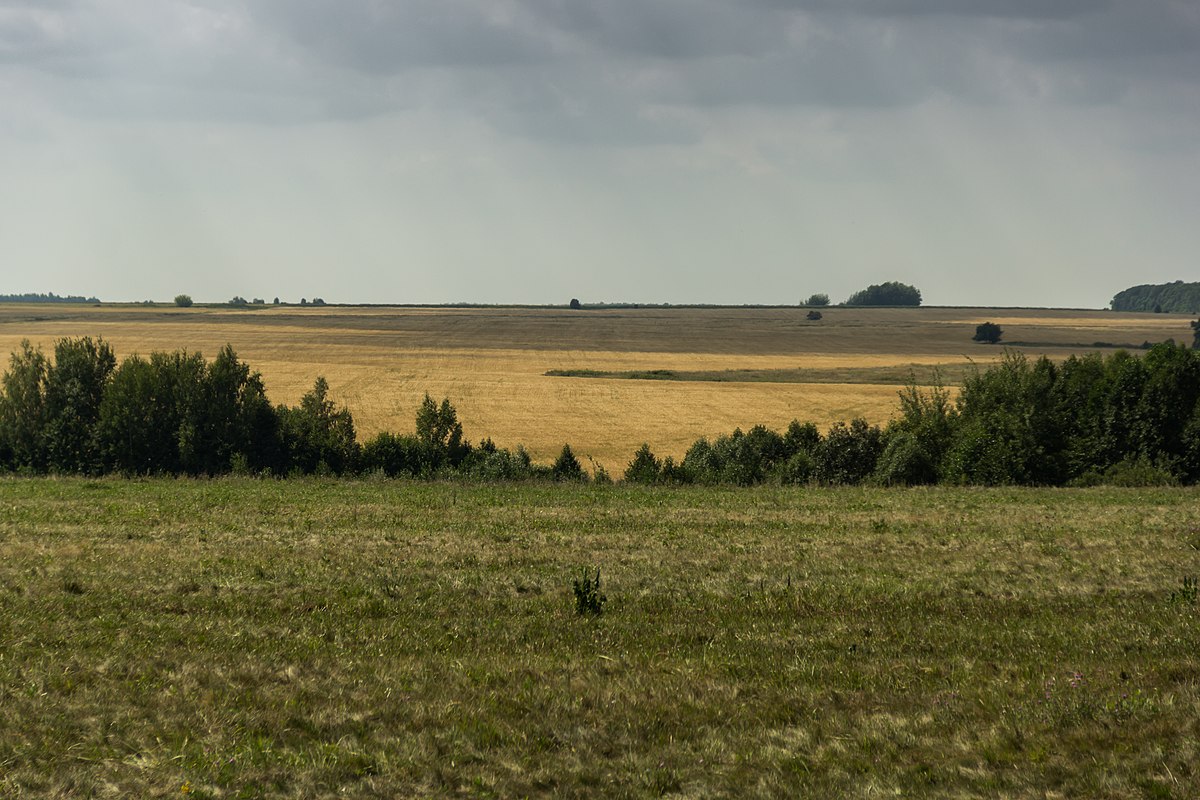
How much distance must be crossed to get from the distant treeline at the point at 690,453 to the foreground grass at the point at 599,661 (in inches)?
746

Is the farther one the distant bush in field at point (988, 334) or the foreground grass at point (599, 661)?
the distant bush in field at point (988, 334)

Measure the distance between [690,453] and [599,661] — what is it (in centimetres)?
4061

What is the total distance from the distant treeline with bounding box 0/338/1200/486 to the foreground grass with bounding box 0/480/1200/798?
62.2 feet

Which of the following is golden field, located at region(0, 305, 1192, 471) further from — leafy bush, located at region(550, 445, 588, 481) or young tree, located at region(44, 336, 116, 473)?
young tree, located at region(44, 336, 116, 473)

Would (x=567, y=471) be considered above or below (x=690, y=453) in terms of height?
below

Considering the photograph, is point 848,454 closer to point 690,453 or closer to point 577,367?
point 690,453

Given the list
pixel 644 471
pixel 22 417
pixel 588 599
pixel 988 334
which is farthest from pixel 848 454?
pixel 988 334

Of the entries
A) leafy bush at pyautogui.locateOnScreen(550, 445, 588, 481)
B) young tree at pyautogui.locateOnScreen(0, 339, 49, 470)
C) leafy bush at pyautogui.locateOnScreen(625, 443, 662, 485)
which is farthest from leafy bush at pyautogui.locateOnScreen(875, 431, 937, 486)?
young tree at pyautogui.locateOnScreen(0, 339, 49, 470)

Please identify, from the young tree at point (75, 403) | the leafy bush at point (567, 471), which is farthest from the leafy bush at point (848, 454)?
the young tree at point (75, 403)

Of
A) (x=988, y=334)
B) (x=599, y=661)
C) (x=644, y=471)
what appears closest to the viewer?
(x=599, y=661)

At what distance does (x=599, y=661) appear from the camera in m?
14.1

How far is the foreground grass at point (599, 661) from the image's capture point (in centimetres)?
1024

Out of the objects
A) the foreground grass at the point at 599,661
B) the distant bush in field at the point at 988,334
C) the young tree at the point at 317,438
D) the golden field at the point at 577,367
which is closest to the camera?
the foreground grass at the point at 599,661

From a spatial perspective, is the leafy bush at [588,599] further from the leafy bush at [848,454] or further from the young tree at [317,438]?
the young tree at [317,438]
